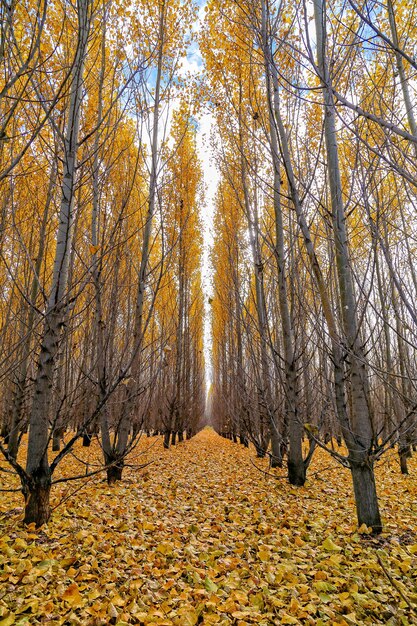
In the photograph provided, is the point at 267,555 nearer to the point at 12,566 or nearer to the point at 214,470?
the point at 12,566

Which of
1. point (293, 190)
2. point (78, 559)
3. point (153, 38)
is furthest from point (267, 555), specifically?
point (153, 38)

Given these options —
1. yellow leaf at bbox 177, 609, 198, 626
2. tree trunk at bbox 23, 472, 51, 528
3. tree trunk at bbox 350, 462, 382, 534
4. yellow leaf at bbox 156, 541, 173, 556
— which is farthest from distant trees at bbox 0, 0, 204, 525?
tree trunk at bbox 350, 462, 382, 534

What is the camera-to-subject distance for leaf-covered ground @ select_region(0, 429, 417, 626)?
183cm

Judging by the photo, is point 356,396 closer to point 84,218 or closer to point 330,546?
point 330,546

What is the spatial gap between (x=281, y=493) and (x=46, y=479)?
2.85m

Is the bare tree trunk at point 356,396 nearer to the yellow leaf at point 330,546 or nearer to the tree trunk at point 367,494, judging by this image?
the tree trunk at point 367,494

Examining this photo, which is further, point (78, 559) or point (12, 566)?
point (78, 559)

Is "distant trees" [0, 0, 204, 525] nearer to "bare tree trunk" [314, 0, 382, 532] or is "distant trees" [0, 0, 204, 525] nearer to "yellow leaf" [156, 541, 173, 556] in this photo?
"yellow leaf" [156, 541, 173, 556]

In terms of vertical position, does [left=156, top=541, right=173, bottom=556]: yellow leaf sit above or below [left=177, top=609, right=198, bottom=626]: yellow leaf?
above

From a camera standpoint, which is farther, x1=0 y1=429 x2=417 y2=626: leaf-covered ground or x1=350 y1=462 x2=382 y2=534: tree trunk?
x1=350 y1=462 x2=382 y2=534: tree trunk

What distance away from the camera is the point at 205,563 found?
2.41m

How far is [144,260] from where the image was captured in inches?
183

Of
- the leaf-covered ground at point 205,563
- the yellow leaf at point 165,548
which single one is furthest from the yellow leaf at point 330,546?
the yellow leaf at point 165,548

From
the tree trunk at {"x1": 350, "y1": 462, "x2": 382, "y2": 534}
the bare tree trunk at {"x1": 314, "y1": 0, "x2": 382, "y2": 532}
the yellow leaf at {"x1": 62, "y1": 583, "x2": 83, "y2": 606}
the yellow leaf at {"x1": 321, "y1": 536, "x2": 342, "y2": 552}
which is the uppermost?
the bare tree trunk at {"x1": 314, "y1": 0, "x2": 382, "y2": 532}
